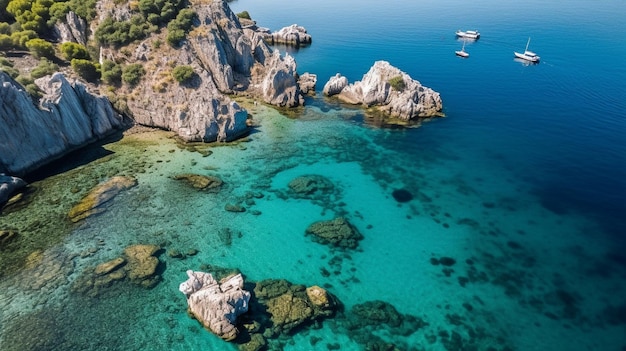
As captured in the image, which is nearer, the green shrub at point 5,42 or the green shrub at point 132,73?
the green shrub at point 5,42

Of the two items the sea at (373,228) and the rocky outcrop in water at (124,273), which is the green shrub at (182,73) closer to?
the sea at (373,228)

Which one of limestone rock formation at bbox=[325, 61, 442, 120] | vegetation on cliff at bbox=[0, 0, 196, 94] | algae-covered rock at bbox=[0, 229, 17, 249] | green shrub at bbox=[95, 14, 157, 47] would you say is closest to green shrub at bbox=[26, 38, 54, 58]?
vegetation on cliff at bbox=[0, 0, 196, 94]

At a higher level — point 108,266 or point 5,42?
point 5,42

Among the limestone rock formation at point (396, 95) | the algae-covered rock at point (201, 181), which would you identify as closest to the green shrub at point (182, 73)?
the algae-covered rock at point (201, 181)

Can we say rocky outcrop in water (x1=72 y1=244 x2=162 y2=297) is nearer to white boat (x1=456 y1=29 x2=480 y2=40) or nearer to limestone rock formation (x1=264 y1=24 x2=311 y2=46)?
limestone rock formation (x1=264 y1=24 x2=311 y2=46)

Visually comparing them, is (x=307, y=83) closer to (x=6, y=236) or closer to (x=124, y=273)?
(x=124, y=273)

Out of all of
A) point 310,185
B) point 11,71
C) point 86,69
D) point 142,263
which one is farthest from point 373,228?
point 11,71
